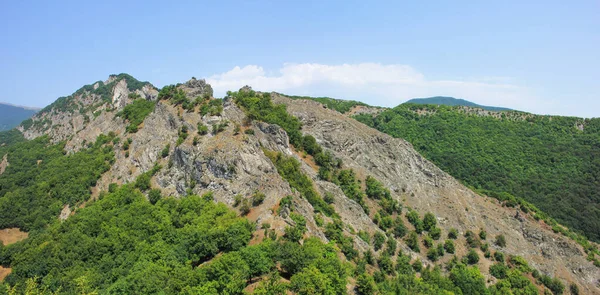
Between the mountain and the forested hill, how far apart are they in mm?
25812

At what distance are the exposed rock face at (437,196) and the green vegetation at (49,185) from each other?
51100 millimetres

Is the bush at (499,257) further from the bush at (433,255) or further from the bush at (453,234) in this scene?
the bush at (433,255)

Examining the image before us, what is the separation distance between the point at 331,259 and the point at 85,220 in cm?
4595

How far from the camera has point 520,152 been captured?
447 ft

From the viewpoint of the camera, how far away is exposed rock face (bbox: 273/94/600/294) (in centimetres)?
6719

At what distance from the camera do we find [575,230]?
332 feet

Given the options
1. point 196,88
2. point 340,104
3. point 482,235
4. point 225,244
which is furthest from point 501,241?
point 340,104

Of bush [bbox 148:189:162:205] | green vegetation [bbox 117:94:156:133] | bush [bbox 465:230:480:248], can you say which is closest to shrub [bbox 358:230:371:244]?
bush [bbox 465:230:480:248]

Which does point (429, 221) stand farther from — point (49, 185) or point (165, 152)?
point (49, 185)

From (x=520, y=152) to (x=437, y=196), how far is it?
80.5m

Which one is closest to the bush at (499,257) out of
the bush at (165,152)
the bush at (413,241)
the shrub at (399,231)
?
the bush at (413,241)

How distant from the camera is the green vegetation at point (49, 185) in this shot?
73.2 m

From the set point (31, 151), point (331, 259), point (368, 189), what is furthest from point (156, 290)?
point (31, 151)

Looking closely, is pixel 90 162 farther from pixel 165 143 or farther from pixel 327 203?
pixel 327 203
